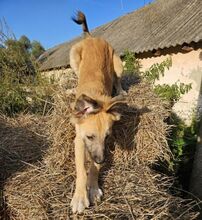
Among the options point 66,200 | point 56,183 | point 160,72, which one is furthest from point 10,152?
point 160,72

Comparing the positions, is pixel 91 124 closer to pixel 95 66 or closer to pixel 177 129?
pixel 95 66

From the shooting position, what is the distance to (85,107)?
425 cm

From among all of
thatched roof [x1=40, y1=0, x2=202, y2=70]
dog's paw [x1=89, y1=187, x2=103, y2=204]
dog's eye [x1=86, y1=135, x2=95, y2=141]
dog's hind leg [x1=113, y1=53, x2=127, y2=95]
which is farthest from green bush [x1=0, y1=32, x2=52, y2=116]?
dog's paw [x1=89, y1=187, x2=103, y2=204]

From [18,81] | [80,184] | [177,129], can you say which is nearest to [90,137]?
[80,184]

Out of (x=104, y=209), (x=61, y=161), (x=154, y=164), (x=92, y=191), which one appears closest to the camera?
(x=104, y=209)

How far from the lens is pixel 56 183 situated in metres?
4.11

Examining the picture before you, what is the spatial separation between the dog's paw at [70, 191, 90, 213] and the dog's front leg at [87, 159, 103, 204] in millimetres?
110

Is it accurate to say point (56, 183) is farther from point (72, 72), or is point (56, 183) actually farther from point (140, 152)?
point (72, 72)

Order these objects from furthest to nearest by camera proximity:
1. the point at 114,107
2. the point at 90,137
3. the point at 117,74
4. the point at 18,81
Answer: the point at 18,81, the point at 117,74, the point at 114,107, the point at 90,137

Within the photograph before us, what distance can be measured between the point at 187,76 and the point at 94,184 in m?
5.92

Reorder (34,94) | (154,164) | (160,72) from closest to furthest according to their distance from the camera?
1. (154,164)
2. (34,94)
3. (160,72)

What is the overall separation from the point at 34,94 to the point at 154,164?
14.1ft

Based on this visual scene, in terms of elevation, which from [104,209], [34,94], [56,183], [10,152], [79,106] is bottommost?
[104,209]

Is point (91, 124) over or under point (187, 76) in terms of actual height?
under
